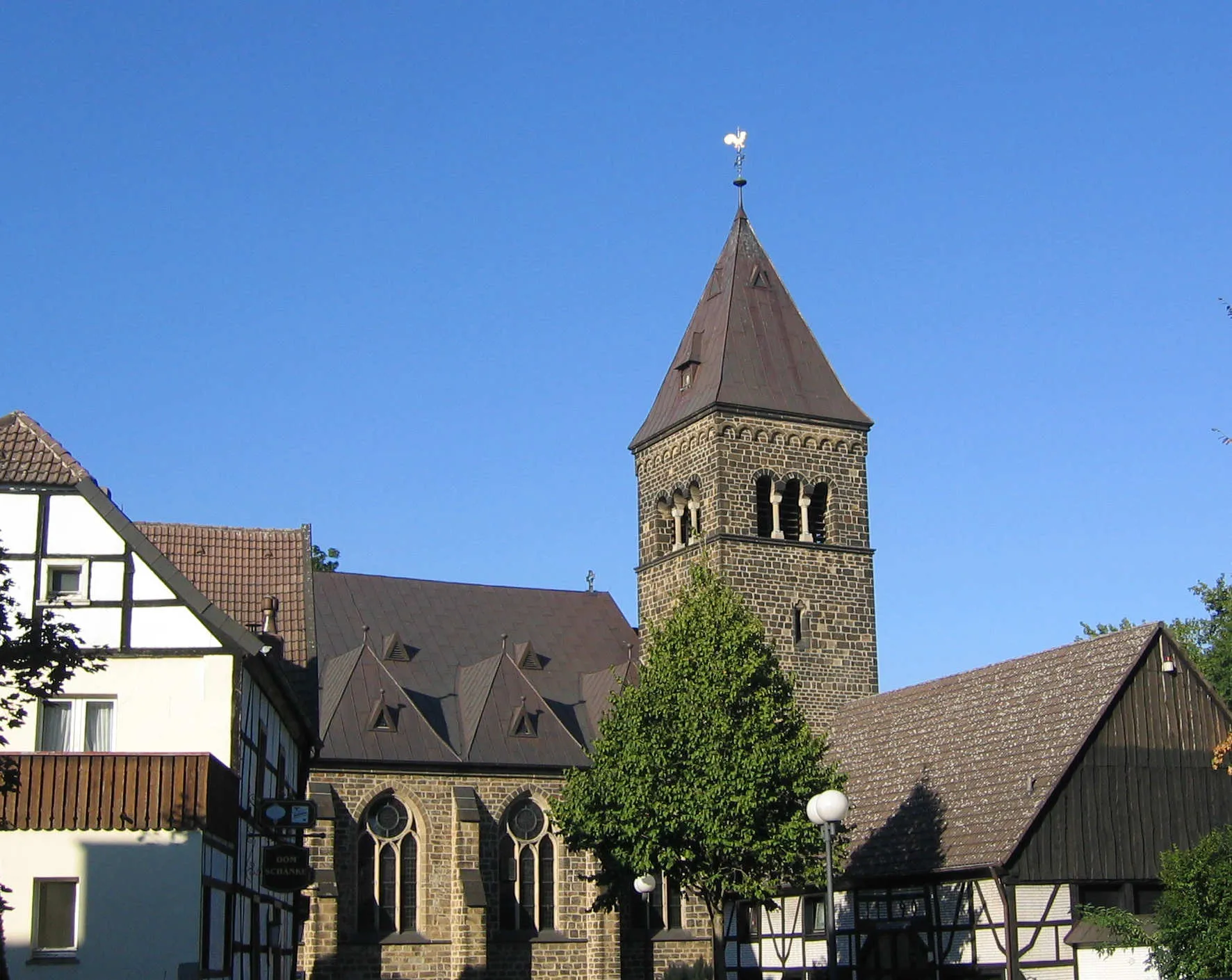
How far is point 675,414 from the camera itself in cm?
4669

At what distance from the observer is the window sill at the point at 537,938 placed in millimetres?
40469

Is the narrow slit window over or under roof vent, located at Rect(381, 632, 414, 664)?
over

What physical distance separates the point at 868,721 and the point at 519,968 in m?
10.1

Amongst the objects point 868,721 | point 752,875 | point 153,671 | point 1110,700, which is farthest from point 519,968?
point 153,671

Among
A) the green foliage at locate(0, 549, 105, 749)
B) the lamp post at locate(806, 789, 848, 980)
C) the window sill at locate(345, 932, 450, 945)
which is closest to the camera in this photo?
the green foliage at locate(0, 549, 105, 749)

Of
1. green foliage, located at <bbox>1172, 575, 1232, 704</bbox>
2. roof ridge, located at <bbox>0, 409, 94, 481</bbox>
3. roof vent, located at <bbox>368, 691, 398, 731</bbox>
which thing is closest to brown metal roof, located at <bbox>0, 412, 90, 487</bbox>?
roof ridge, located at <bbox>0, 409, 94, 481</bbox>

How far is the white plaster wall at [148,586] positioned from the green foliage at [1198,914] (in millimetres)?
15780

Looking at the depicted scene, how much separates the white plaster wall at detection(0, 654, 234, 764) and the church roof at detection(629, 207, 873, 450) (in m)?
24.7

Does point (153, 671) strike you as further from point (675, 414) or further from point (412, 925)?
point (675, 414)

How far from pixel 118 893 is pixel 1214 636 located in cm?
4498

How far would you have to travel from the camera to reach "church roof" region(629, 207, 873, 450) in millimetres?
45688

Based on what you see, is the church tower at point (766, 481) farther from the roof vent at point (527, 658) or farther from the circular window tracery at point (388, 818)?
the circular window tracery at point (388, 818)

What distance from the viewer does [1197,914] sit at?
25922 mm

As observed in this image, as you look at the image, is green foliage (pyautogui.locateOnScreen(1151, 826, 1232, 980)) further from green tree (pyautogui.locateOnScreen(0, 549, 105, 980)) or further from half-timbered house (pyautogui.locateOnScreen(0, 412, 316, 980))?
green tree (pyautogui.locateOnScreen(0, 549, 105, 980))
